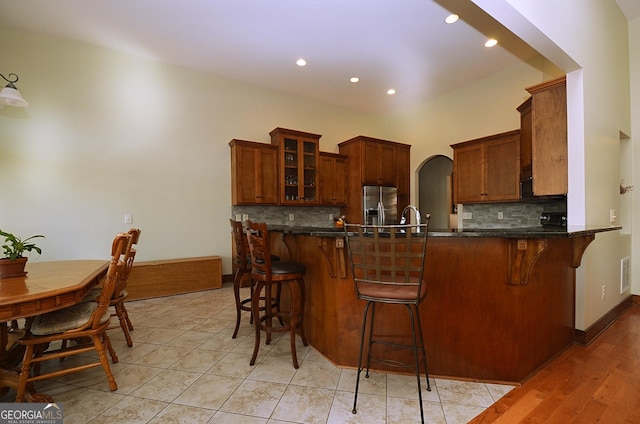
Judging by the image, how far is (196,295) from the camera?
3.93 metres

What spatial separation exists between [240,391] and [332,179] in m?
3.92

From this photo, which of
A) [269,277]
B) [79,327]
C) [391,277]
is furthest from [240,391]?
[391,277]

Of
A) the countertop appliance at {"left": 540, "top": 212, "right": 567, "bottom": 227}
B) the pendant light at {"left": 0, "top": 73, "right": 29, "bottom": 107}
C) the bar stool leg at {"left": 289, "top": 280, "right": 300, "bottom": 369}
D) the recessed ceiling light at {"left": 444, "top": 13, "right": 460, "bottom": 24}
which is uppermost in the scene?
the recessed ceiling light at {"left": 444, "top": 13, "right": 460, "bottom": 24}

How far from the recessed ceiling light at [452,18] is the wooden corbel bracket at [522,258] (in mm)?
2665

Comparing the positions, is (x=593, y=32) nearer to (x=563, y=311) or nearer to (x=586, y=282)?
(x=586, y=282)

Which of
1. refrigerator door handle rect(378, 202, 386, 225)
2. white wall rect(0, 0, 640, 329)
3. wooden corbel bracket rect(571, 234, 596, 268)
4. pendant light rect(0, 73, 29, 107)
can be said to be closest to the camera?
wooden corbel bracket rect(571, 234, 596, 268)

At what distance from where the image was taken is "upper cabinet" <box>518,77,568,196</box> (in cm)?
244

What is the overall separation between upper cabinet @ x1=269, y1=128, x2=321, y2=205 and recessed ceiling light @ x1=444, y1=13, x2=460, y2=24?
2456 mm

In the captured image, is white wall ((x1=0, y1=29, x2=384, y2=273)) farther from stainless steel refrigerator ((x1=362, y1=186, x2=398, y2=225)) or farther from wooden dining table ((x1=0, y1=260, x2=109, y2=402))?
stainless steel refrigerator ((x1=362, y1=186, x2=398, y2=225))

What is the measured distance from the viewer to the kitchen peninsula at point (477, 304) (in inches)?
70.3

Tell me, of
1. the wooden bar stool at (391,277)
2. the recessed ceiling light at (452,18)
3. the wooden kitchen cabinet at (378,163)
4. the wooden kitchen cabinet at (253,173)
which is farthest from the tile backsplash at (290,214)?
the recessed ceiling light at (452,18)

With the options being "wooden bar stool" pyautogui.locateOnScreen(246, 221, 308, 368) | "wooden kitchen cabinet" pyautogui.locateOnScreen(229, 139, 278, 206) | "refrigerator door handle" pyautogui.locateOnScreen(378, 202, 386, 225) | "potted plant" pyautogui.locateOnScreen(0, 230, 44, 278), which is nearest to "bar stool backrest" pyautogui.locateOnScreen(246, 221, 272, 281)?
"wooden bar stool" pyautogui.locateOnScreen(246, 221, 308, 368)

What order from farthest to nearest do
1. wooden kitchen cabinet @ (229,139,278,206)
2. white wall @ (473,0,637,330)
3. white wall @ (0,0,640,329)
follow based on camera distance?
wooden kitchen cabinet @ (229,139,278,206) < white wall @ (0,0,640,329) < white wall @ (473,0,637,330)

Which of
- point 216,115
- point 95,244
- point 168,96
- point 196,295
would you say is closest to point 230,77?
point 216,115
